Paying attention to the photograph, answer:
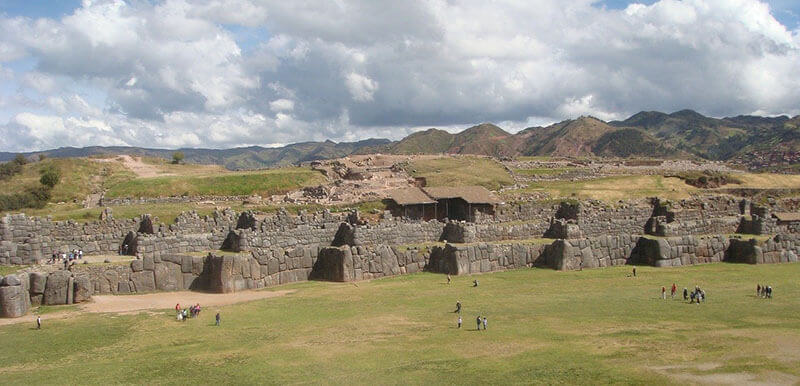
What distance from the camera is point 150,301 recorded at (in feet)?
82.7

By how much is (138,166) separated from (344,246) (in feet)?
191

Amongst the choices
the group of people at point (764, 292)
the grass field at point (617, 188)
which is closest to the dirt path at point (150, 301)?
the group of people at point (764, 292)

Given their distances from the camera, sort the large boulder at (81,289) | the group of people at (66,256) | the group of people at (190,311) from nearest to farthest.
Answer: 1. the group of people at (190,311)
2. the large boulder at (81,289)
3. the group of people at (66,256)

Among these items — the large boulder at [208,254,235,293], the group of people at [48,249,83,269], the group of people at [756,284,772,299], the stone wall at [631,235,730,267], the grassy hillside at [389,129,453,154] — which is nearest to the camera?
the group of people at [756,284,772,299]

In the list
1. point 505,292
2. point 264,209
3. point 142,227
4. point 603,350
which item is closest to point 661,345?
point 603,350

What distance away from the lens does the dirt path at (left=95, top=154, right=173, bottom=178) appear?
74312mm

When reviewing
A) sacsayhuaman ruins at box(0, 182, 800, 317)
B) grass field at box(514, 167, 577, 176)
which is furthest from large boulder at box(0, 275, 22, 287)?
grass field at box(514, 167, 577, 176)

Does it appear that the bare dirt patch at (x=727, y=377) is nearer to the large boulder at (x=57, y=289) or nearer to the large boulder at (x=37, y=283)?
the large boulder at (x=57, y=289)

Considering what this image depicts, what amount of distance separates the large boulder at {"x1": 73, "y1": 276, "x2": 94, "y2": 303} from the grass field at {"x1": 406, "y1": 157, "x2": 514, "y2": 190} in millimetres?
42226

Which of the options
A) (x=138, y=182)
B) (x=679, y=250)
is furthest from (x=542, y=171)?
(x=138, y=182)

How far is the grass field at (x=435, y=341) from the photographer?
15.6m

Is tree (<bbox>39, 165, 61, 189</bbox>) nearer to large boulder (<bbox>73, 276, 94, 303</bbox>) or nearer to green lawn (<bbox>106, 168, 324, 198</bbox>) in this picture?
green lawn (<bbox>106, 168, 324, 198</bbox>)

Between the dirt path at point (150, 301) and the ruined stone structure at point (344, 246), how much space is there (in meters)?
0.66

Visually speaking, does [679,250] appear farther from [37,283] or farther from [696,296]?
[37,283]
